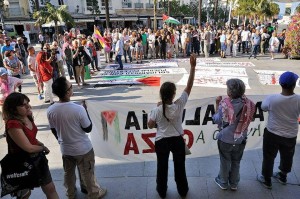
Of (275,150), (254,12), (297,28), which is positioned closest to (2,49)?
(275,150)

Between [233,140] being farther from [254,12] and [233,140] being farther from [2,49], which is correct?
[254,12]

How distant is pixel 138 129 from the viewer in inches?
169

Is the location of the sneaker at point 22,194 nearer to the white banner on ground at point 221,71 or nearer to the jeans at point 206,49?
the white banner on ground at point 221,71

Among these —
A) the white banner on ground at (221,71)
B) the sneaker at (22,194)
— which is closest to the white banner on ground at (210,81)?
the white banner on ground at (221,71)

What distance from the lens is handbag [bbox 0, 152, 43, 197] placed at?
2865 millimetres

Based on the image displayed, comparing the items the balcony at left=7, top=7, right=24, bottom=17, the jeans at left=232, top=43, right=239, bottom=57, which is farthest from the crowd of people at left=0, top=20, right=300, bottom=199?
the balcony at left=7, top=7, right=24, bottom=17

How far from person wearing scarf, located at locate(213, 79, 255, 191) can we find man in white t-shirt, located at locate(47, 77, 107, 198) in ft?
5.23

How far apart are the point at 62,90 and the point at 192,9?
58.5m

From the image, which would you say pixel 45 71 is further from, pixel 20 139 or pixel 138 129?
pixel 20 139

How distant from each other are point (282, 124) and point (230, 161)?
31.1 inches

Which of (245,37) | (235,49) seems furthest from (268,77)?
(245,37)

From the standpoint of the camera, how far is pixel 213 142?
4.42m

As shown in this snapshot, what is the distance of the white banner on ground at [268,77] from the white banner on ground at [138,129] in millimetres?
6247

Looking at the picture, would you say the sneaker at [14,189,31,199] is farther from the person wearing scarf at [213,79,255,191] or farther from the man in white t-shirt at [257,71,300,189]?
the man in white t-shirt at [257,71,300,189]
